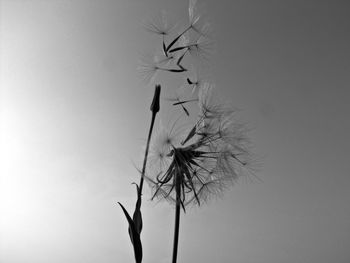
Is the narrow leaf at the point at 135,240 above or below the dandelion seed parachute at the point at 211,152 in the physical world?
below

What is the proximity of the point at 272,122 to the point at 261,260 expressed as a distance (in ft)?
1.51

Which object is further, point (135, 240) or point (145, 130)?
point (145, 130)

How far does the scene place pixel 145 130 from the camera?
1315 millimetres

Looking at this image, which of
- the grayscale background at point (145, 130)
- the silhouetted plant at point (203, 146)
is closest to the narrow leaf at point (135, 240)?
the silhouetted plant at point (203, 146)

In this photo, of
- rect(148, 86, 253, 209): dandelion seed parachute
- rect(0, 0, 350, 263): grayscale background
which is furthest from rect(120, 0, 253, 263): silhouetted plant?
rect(0, 0, 350, 263): grayscale background

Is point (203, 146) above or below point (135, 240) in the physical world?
above

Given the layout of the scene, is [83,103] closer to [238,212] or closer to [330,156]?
[238,212]

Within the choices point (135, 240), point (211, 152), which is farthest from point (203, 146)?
point (135, 240)

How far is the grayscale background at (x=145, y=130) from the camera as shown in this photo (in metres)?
1.25

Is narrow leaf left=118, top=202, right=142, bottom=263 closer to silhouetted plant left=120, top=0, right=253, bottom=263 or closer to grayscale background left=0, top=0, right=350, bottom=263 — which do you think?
silhouetted plant left=120, top=0, right=253, bottom=263

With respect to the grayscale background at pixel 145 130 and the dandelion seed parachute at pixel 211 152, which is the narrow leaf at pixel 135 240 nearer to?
the dandelion seed parachute at pixel 211 152

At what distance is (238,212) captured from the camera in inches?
49.3

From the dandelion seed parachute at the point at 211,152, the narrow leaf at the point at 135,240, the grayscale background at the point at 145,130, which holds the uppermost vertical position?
the grayscale background at the point at 145,130

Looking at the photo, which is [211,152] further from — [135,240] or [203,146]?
[135,240]
